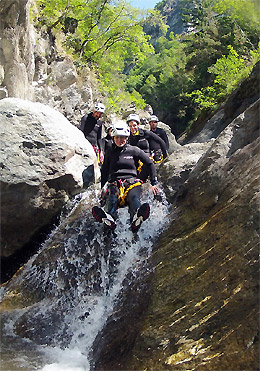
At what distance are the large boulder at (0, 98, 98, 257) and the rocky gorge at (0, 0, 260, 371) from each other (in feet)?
0.07

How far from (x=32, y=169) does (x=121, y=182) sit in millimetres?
1978

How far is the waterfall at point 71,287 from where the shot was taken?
499cm

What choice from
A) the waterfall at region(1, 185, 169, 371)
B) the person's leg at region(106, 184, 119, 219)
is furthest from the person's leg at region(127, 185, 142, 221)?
the waterfall at region(1, 185, 169, 371)

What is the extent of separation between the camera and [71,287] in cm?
635

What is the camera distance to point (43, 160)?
7379mm

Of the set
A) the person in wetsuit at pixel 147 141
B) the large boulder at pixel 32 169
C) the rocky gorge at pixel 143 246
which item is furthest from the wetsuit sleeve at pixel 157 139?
the large boulder at pixel 32 169

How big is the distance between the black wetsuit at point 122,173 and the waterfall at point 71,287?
0.72 m

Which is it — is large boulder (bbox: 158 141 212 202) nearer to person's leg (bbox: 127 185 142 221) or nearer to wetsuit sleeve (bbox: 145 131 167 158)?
wetsuit sleeve (bbox: 145 131 167 158)

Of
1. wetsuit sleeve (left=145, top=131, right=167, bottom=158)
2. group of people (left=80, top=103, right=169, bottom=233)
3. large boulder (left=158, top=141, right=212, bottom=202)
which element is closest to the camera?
group of people (left=80, top=103, right=169, bottom=233)

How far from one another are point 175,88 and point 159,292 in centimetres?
4219

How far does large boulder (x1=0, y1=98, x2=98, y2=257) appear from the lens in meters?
7.09

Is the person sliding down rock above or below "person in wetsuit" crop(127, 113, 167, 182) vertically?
below

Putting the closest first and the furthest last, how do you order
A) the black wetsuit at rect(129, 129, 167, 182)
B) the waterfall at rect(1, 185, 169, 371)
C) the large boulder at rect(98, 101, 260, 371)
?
the large boulder at rect(98, 101, 260, 371), the waterfall at rect(1, 185, 169, 371), the black wetsuit at rect(129, 129, 167, 182)

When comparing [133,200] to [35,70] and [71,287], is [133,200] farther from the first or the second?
[35,70]
